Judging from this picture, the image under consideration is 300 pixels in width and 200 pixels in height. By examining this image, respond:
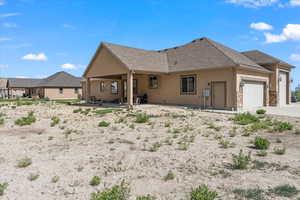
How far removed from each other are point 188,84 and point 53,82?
31.8m

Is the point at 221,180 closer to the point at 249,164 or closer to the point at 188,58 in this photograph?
the point at 249,164

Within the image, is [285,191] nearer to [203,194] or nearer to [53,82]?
[203,194]

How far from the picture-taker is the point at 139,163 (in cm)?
489

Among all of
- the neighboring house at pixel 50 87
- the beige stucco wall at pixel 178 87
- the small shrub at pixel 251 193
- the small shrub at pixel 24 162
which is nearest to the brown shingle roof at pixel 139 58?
the beige stucco wall at pixel 178 87

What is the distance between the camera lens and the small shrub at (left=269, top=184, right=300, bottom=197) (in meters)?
3.36

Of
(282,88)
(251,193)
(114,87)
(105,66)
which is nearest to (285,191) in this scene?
(251,193)

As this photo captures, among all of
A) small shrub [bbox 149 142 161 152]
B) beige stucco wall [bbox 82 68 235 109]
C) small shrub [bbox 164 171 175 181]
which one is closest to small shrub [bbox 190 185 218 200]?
small shrub [bbox 164 171 175 181]

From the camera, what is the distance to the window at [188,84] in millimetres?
17434

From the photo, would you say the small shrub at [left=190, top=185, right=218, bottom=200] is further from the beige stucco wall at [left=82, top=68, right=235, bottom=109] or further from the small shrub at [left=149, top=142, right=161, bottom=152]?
the beige stucco wall at [left=82, top=68, right=235, bottom=109]

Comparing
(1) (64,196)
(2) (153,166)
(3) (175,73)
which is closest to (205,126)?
(2) (153,166)

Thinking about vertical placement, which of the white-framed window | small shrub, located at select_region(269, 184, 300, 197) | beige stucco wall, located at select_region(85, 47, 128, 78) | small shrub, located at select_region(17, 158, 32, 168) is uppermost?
beige stucco wall, located at select_region(85, 47, 128, 78)

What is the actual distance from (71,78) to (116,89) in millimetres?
23929

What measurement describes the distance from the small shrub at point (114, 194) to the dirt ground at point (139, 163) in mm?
128

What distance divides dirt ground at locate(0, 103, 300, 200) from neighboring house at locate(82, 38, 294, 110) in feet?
26.8
